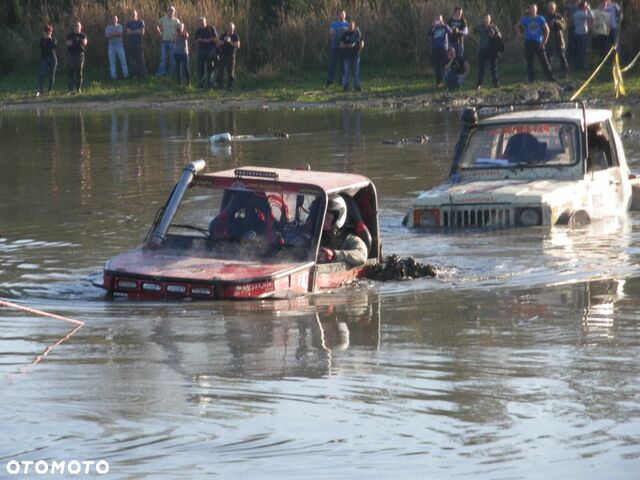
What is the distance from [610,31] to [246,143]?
13710 millimetres

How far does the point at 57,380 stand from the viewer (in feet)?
29.6

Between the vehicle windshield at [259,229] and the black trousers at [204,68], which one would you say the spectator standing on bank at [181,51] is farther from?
the vehicle windshield at [259,229]

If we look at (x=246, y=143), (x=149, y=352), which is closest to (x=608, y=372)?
(x=149, y=352)

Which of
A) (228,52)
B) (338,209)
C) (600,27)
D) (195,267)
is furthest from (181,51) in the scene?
(195,267)

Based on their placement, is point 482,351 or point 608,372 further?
point 482,351

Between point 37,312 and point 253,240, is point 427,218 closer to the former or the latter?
point 253,240

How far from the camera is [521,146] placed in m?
16.7

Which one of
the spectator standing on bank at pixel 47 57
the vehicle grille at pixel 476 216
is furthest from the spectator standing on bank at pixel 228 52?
the vehicle grille at pixel 476 216

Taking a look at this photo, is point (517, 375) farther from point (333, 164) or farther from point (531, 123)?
point (333, 164)

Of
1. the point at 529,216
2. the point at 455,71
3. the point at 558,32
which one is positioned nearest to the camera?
the point at 529,216

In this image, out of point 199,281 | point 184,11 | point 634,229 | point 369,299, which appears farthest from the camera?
point 184,11

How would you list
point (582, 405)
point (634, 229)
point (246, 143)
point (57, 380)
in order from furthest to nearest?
point (246, 143) → point (634, 229) → point (57, 380) → point (582, 405)

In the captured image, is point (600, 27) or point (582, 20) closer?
point (582, 20)

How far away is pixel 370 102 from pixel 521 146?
1873 cm
